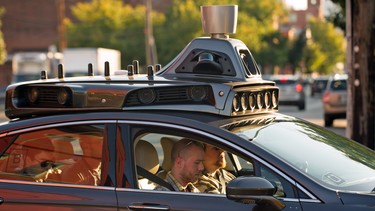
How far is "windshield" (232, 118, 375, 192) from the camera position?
15.3 feet

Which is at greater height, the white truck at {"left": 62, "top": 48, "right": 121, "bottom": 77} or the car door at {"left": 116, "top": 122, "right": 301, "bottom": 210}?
the car door at {"left": 116, "top": 122, "right": 301, "bottom": 210}

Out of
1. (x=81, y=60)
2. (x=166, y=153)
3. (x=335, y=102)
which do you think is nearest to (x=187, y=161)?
(x=166, y=153)

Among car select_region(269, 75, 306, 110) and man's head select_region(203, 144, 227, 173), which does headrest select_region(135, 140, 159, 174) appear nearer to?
man's head select_region(203, 144, 227, 173)

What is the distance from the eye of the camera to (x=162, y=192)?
4.75 m

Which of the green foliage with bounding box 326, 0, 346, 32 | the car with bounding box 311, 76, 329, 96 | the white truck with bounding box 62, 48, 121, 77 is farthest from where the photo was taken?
the car with bounding box 311, 76, 329, 96

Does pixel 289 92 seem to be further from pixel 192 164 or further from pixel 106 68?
pixel 192 164

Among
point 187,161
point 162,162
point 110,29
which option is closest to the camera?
point 187,161

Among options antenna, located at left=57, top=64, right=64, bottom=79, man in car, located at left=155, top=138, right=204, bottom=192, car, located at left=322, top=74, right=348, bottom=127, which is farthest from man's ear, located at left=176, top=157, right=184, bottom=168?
car, located at left=322, top=74, right=348, bottom=127

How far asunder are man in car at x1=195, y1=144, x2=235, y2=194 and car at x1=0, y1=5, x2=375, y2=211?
0.58 feet

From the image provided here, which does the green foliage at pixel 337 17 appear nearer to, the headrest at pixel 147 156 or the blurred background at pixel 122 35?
the blurred background at pixel 122 35

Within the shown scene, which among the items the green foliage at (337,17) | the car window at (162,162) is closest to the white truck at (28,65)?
the green foliage at (337,17)

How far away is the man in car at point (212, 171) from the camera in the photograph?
16.4 ft

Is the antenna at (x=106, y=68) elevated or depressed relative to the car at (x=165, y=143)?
elevated

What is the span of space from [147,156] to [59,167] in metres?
0.53
